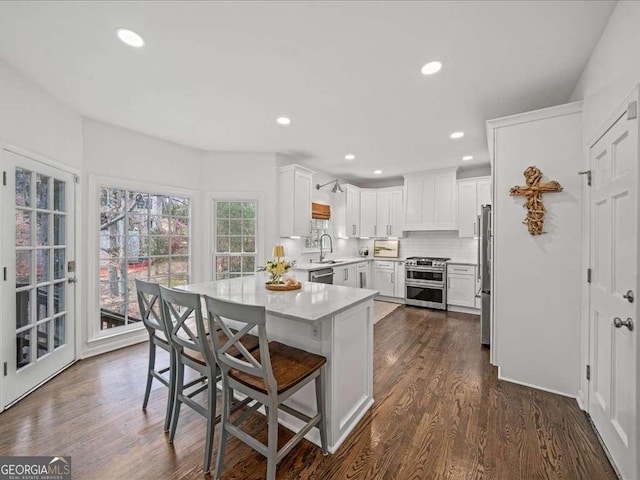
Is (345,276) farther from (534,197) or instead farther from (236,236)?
(534,197)

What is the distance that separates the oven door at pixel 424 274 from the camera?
5148mm

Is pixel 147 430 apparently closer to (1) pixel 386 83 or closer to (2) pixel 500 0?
(1) pixel 386 83

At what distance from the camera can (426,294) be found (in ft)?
17.3

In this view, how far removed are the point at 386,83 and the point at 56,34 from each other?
2.42m

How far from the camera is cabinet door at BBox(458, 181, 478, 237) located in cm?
508

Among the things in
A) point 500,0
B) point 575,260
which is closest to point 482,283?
point 575,260

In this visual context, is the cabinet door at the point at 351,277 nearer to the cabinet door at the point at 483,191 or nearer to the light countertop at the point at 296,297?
the cabinet door at the point at 483,191

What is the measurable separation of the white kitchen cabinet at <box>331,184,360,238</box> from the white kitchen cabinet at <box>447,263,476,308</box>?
2157 millimetres

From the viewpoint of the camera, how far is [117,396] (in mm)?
2402

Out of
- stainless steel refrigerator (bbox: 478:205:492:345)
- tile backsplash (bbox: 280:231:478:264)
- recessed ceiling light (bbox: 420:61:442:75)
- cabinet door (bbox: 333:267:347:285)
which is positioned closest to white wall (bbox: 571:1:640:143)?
recessed ceiling light (bbox: 420:61:442:75)

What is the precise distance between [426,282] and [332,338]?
3.98 m

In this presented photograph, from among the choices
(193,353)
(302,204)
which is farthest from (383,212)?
(193,353)

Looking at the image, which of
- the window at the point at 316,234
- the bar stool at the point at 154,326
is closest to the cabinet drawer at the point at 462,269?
the window at the point at 316,234

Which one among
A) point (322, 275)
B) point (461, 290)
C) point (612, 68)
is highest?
point (612, 68)
